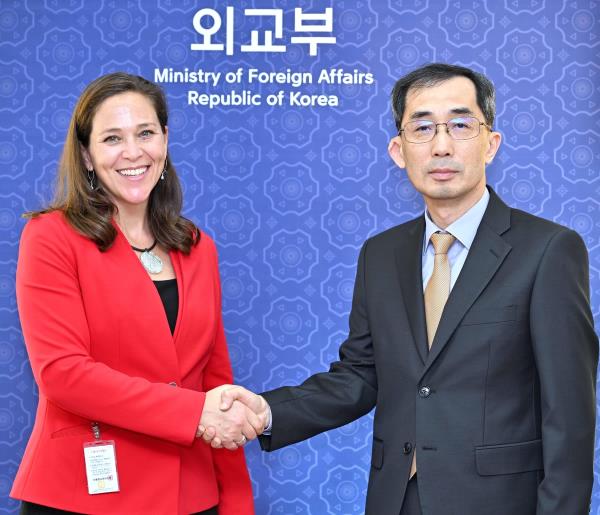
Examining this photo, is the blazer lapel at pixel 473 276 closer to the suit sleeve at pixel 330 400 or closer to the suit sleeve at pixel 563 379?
the suit sleeve at pixel 563 379

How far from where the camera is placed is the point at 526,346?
5.93 ft

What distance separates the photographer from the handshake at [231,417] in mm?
2094

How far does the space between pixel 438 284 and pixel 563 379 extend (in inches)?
15.2

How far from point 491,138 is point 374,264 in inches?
18.2

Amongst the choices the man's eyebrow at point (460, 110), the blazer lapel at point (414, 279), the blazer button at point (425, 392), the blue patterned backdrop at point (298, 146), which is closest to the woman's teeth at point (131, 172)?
the blazer lapel at point (414, 279)

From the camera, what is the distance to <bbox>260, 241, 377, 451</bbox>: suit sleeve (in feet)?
7.44

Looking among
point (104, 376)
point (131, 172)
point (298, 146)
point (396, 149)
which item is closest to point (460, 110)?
point (396, 149)

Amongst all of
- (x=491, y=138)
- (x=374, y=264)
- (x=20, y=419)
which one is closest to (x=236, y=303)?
(x=20, y=419)

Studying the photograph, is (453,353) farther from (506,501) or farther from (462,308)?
(506,501)

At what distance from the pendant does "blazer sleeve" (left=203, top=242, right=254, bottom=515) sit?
0.19 meters

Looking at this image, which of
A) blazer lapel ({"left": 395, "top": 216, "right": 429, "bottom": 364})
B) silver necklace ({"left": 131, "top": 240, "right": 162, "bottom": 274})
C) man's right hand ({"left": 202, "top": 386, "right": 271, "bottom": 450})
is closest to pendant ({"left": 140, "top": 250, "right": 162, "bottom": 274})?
silver necklace ({"left": 131, "top": 240, "right": 162, "bottom": 274})

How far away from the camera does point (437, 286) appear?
195cm

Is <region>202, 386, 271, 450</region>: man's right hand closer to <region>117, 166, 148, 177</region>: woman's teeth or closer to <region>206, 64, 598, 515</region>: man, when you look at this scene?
<region>206, 64, 598, 515</region>: man

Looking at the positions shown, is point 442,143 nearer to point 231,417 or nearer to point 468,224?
point 468,224
